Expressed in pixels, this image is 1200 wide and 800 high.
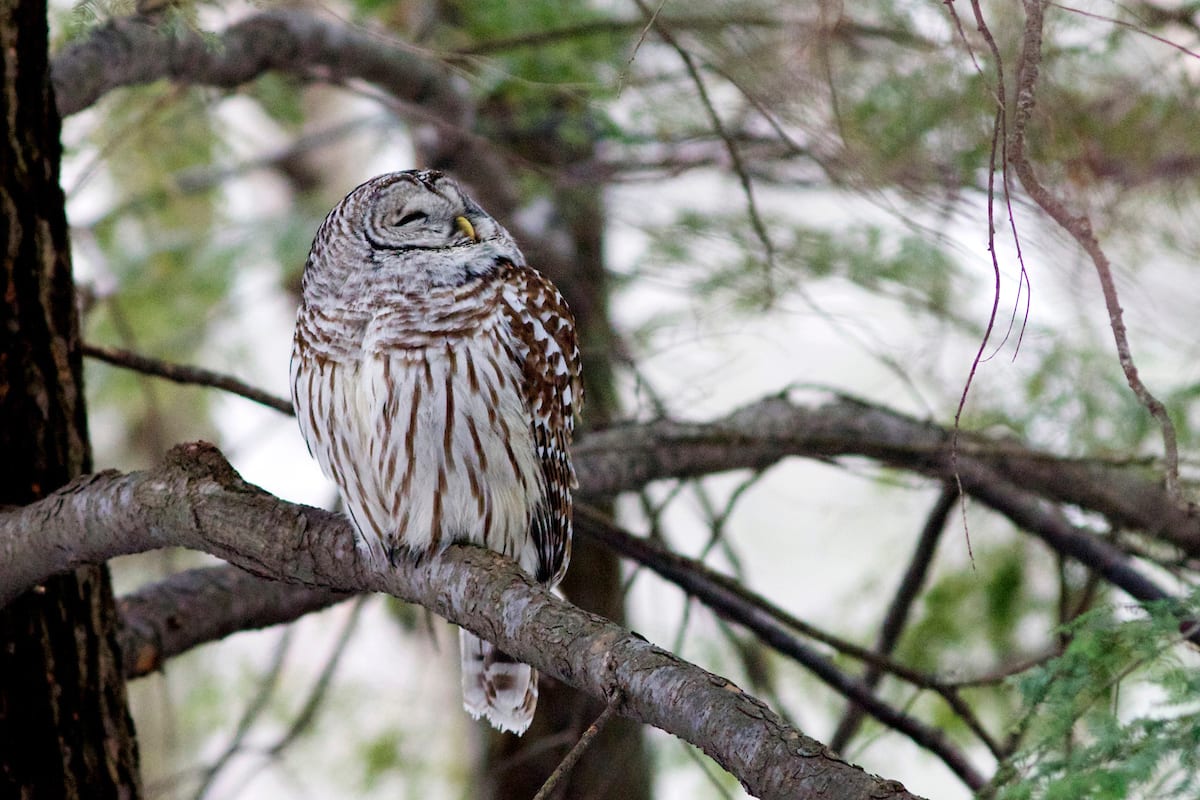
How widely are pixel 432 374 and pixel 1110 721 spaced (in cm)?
152

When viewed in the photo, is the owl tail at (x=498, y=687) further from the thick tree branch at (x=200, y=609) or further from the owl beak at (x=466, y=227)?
the owl beak at (x=466, y=227)

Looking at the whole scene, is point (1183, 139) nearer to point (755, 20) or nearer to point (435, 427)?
point (755, 20)

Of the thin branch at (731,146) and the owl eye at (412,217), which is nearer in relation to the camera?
the thin branch at (731,146)

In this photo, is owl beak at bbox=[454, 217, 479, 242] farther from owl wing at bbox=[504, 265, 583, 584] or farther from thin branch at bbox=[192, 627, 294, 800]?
thin branch at bbox=[192, 627, 294, 800]

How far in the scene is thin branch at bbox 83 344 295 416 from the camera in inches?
119

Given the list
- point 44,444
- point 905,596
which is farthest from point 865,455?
point 44,444

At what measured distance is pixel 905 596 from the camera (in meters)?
4.03

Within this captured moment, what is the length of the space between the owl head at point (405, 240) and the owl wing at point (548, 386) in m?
0.11

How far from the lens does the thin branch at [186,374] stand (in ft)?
9.91

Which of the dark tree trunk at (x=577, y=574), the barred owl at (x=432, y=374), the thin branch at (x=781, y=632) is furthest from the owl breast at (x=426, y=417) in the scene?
the dark tree trunk at (x=577, y=574)

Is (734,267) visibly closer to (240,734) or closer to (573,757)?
(240,734)

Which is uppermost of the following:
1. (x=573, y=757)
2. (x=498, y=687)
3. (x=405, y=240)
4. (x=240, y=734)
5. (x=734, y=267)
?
(x=734, y=267)

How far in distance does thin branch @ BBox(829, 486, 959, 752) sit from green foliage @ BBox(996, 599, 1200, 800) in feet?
5.18

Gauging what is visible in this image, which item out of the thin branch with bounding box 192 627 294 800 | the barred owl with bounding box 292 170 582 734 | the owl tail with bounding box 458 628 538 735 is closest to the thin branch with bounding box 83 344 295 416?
the barred owl with bounding box 292 170 582 734
